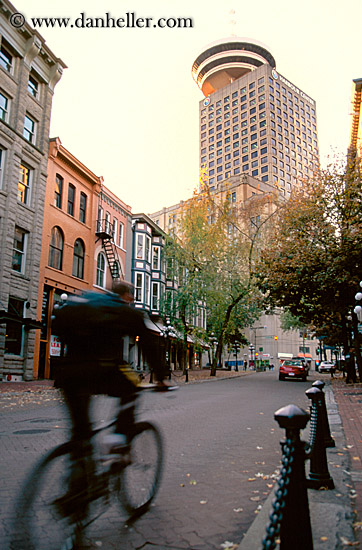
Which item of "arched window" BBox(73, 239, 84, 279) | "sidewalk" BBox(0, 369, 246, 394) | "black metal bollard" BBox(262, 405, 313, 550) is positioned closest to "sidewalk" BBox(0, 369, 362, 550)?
"black metal bollard" BBox(262, 405, 313, 550)

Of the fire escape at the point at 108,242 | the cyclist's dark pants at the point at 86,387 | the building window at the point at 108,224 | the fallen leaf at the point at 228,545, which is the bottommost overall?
the fallen leaf at the point at 228,545

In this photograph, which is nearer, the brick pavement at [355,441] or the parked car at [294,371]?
the brick pavement at [355,441]

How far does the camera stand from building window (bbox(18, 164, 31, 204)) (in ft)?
77.3

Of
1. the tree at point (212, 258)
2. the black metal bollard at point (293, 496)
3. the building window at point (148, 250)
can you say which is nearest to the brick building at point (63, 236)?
the tree at point (212, 258)

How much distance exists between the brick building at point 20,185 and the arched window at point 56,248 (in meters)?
1.92

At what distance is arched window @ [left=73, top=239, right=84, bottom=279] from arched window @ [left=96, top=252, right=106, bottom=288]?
7.38 feet

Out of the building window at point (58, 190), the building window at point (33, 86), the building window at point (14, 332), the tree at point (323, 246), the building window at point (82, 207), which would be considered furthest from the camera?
the building window at point (82, 207)

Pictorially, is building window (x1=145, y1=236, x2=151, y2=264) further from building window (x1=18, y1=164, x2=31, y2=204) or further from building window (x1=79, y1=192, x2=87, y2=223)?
building window (x1=18, y1=164, x2=31, y2=204)

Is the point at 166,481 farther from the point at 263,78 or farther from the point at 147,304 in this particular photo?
the point at 263,78

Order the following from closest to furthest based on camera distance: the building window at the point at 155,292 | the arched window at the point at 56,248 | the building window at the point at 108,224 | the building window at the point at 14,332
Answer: the building window at the point at 14,332 < the arched window at the point at 56,248 < the building window at the point at 108,224 < the building window at the point at 155,292

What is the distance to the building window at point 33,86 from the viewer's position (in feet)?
83.0

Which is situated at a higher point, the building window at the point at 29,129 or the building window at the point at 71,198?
the building window at the point at 29,129

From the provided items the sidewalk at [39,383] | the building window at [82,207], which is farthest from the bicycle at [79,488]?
the building window at [82,207]

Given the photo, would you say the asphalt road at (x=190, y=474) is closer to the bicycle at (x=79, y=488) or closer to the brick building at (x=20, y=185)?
the bicycle at (x=79, y=488)
